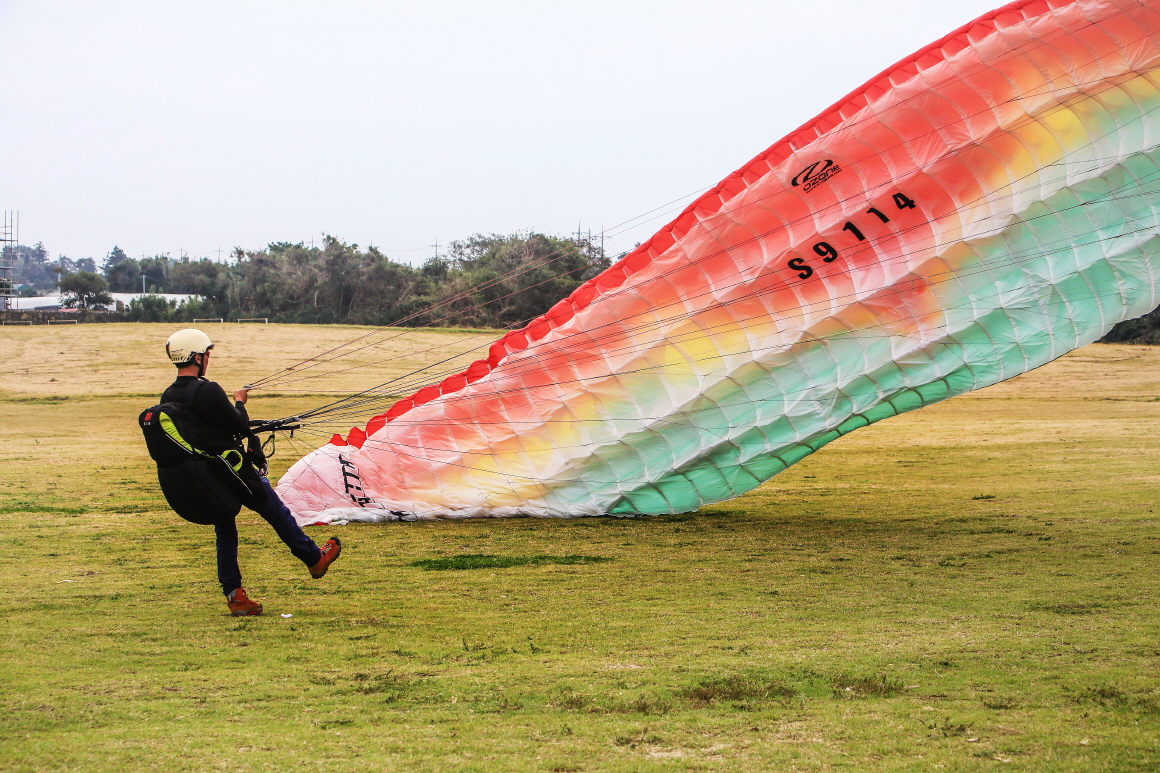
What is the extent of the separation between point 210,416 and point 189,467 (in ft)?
1.10

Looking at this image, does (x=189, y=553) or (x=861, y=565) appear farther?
(x=189, y=553)

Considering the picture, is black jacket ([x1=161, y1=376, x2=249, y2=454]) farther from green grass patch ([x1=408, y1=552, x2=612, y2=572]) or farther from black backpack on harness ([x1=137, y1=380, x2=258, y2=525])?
green grass patch ([x1=408, y1=552, x2=612, y2=572])

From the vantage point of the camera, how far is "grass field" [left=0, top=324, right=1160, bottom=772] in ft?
12.9

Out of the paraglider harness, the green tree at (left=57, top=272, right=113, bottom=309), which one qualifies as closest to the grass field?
the paraglider harness

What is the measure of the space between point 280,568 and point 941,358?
5458 millimetres

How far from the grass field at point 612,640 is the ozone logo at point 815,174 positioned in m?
2.97

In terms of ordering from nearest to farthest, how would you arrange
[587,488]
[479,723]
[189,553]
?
[479,723] < [189,553] < [587,488]

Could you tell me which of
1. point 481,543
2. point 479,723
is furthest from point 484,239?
point 479,723

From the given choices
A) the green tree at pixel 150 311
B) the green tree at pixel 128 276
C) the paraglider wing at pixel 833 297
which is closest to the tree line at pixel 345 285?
the green tree at pixel 150 311

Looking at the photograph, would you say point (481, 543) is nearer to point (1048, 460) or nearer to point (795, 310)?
point (795, 310)

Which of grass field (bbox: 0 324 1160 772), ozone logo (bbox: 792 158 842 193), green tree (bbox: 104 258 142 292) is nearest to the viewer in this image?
grass field (bbox: 0 324 1160 772)

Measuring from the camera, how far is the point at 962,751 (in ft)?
12.6

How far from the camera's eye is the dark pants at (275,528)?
20.8 feet

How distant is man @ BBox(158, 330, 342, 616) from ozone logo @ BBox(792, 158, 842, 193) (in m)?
4.66
